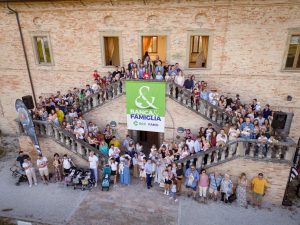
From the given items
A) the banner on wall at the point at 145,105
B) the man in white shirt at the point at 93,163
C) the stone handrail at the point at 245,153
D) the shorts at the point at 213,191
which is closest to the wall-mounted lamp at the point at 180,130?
the banner on wall at the point at 145,105

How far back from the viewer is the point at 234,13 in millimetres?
12898

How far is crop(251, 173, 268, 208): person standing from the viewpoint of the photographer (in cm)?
1054

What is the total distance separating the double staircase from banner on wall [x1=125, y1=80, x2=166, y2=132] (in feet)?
1.44

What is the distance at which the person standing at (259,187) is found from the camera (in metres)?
10.5

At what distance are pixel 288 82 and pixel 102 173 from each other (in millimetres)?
10749

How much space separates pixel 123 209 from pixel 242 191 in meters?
5.16

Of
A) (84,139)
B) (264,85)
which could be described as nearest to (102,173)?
(84,139)

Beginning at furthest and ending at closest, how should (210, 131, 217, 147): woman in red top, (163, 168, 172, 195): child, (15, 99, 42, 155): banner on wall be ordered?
(15, 99, 42, 155): banner on wall < (210, 131, 217, 147): woman in red top < (163, 168, 172, 195): child

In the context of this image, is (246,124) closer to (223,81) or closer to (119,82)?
(223,81)

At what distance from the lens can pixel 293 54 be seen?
43.4 ft

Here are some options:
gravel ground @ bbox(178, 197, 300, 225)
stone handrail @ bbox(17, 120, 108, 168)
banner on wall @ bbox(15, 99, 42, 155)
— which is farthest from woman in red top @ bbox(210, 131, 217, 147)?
banner on wall @ bbox(15, 99, 42, 155)

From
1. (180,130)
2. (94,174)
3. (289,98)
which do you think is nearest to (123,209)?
(94,174)

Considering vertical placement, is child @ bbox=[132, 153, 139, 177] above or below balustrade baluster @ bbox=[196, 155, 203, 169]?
below

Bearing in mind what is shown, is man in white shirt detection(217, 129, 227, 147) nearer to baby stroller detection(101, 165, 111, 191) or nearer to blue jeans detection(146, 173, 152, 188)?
blue jeans detection(146, 173, 152, 188)
